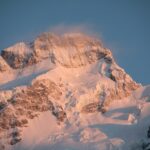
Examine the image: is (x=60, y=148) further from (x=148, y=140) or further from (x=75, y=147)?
(x=148, y=140)

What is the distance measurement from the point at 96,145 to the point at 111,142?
9.65 ft

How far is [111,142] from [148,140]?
30.5ft

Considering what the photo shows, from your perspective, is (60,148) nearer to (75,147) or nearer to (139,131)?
(75,147)

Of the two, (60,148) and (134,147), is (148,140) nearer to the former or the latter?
(134,147)

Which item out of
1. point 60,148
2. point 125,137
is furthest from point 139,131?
point 60,148

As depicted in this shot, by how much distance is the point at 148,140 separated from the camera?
190750 mm

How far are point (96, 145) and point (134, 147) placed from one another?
796 cm

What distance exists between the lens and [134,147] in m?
193

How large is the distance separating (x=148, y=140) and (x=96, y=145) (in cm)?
1114

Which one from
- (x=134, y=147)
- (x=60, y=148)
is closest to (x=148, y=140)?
(x=134, y=147)

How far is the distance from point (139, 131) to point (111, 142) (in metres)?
6.26

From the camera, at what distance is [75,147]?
650 feet

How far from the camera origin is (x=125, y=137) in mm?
199125

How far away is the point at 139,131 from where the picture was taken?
200 m
